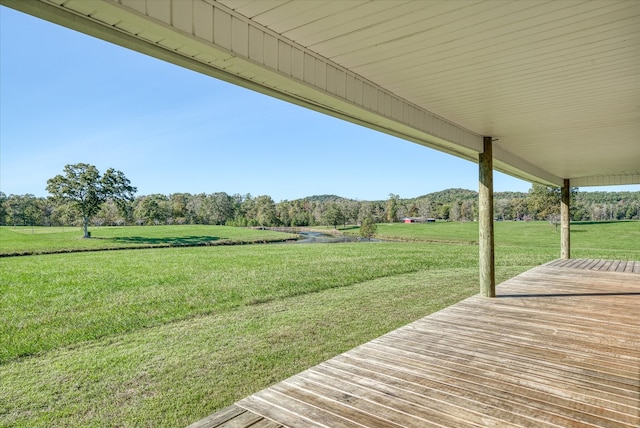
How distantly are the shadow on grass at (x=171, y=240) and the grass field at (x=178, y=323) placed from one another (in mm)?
9606

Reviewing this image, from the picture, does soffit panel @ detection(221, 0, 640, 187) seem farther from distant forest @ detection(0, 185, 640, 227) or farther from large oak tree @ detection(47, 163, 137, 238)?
distant forest @ detection(0, 185, 640, 227)

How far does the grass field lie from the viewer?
10.8 feet

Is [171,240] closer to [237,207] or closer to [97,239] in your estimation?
[97,239]

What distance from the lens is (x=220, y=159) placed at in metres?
74.9

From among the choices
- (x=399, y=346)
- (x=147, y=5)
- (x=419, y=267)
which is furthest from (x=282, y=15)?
(x=419, y=267)

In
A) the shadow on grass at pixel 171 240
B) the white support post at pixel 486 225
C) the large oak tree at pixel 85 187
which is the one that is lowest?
the shadow on grass at pixel 171 240

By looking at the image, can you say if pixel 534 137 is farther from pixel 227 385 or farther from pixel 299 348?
pixel 227 385

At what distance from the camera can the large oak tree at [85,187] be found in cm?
2098

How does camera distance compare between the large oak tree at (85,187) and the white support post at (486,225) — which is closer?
the white support post at (486,225)

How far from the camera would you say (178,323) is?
5930 millimetres

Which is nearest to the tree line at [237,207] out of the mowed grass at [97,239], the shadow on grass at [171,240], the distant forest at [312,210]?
the distant forest at [312,210]

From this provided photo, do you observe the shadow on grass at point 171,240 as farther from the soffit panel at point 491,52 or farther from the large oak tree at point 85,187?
the soffit panel at point 491,52

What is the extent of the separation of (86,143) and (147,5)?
68.5 meters

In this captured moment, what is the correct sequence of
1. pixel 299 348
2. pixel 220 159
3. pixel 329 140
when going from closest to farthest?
pixel 299 348
pixel 329 140
pixel 220 159
